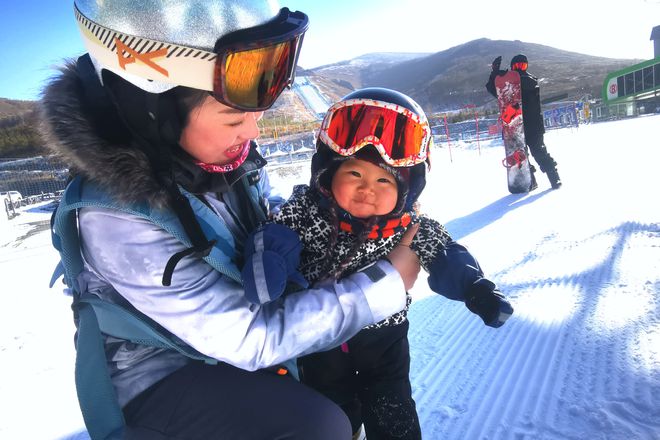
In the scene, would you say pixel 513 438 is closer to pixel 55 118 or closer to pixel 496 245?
pixel 55 118

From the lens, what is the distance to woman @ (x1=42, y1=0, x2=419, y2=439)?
1023 mm

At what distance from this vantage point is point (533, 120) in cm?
643

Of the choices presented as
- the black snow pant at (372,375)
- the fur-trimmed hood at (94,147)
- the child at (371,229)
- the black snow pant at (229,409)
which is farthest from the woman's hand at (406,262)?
the fur-trimmed hood at (94,147)

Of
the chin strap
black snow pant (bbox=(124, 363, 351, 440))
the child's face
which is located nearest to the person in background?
the child's face

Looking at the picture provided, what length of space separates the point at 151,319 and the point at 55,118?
61cm

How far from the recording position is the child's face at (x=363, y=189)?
63.6 inches

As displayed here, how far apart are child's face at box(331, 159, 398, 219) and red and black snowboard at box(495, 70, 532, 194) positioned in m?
5.48

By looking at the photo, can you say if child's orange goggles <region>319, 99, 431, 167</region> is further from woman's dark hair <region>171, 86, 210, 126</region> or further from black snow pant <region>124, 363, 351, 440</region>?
black snow pant <region>124, 363, 351, 440</region>

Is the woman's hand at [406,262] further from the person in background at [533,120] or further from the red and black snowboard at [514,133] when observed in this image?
the person in background at [533,120]

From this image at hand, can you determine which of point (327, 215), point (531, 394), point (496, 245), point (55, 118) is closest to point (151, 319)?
point (55, 118)

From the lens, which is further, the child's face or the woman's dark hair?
the child's face

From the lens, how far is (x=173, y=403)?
111 cm

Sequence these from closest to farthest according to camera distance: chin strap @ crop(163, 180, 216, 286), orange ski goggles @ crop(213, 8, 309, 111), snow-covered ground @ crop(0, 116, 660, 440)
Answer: chin strap @ crop(163, 180, 216, 286) → orange ski goggles @ crop(213, 8, 309, 111) → snow-covered ground @ crop(0, 116, 660, 440)

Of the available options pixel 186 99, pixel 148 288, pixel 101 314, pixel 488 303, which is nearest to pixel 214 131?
pixel 186 99
